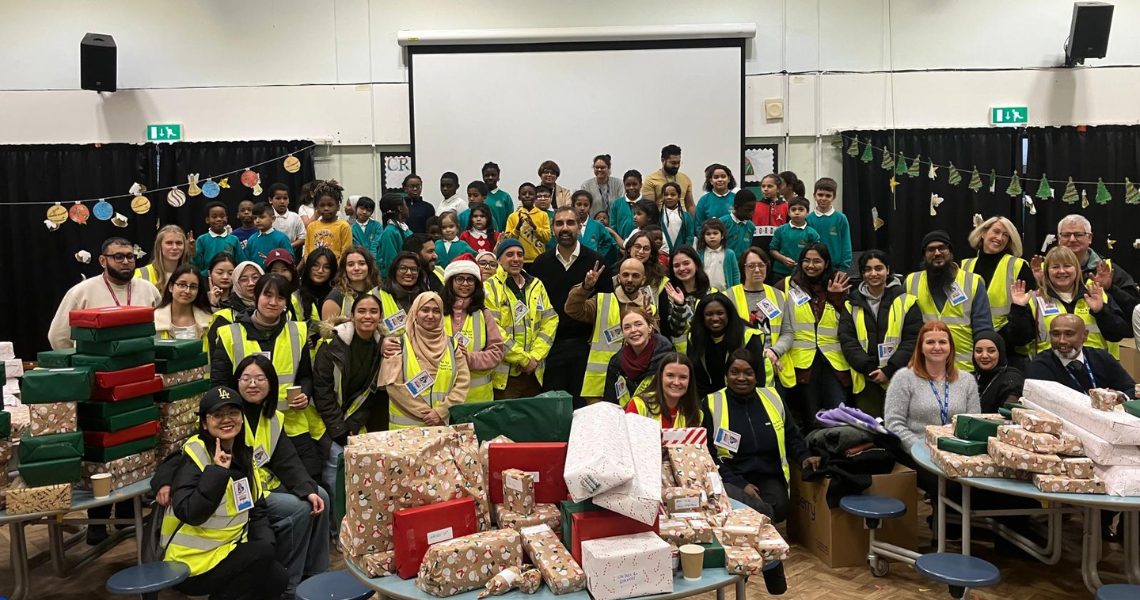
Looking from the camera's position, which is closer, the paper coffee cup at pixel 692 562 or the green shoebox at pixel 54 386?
the paper coffee cup at pixel 692 562

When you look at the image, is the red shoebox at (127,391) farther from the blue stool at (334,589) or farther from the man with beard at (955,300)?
the man with beard at (955,300)

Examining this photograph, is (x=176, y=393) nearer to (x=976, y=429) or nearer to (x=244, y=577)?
Result: (x=244, y=577)

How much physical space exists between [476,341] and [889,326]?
2370mm

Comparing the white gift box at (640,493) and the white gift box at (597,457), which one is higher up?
the white gift box at (597,457)

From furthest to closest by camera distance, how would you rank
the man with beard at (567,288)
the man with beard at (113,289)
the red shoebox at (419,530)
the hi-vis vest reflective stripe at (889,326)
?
1. the man with beard at (567,288)
2. the hi-vis vest reflective stripe at (889,326)
3. the man with beard at (113,289)
4. the red shoebox at (419,530)

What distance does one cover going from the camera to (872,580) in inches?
161

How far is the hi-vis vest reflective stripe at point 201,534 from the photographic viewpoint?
344 cm

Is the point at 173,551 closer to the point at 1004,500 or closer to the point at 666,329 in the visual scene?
the point at 666,329

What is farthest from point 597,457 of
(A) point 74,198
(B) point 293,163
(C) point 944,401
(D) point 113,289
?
(A) point 74,198

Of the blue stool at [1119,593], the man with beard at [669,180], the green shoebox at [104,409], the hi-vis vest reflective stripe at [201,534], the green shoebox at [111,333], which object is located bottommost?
the blue stool at [1119,593]

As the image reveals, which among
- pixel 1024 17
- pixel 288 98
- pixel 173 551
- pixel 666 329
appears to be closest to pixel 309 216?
pixel 288 98

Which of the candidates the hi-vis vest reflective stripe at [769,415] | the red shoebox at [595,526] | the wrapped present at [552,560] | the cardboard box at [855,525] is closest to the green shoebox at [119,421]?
the wrapped present at [552,560]

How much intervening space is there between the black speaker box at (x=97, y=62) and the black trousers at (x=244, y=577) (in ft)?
23.5

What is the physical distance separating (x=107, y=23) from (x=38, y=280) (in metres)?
2.79
